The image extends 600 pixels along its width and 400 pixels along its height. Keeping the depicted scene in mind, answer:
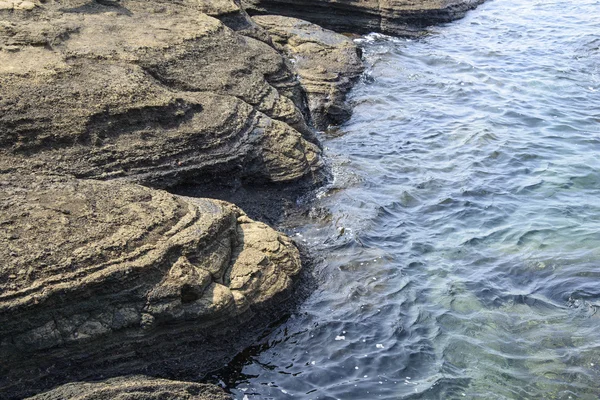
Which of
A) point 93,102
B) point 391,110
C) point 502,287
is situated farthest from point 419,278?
point 391,110

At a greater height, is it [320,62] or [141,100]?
[141,100]

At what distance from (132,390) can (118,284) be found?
941 millimetres

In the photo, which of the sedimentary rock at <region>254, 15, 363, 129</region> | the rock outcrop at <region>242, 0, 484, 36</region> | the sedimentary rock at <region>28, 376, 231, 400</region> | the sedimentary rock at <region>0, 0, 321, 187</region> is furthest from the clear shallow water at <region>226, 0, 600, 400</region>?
the rock outcrop at <region>242, 0, 484, 36</region>

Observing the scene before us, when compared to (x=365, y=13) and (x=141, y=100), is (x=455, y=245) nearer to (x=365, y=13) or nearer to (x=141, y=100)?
(x=141, y=100)

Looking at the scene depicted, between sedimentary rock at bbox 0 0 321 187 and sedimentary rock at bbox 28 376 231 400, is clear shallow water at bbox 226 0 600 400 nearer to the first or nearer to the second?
sedimentary rock at bbox 28 376 231 400

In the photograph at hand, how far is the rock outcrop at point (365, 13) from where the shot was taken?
1744cm

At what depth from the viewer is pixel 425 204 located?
1041 cm

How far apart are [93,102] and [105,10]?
11.2ft

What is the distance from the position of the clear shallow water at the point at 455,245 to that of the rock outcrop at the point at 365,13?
2.80 metres

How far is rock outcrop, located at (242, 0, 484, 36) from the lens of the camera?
1744cm

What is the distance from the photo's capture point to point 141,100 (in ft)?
28.5

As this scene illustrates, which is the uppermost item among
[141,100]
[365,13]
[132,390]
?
[141,100]

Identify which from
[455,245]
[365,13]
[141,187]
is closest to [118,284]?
[141,187]

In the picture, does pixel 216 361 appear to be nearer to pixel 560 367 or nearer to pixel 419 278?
pixel 419 278
